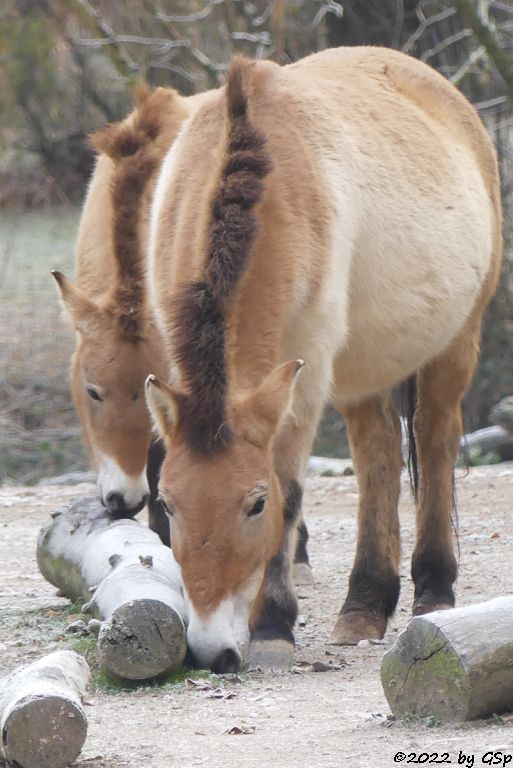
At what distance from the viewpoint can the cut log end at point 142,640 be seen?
3811 mm

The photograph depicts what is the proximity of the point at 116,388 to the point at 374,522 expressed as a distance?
1.28m

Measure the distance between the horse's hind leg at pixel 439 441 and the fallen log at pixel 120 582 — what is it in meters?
1.23

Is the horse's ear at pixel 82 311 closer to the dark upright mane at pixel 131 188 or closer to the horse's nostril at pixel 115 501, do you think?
the dark upright mane at pixel 131 188

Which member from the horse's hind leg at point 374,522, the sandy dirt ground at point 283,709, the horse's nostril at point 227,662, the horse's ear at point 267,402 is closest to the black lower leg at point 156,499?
the sandy dirt ground at point 283,709

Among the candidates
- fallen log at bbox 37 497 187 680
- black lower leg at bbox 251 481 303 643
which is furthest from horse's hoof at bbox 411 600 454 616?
fallen log at bbox 37 497 187 680

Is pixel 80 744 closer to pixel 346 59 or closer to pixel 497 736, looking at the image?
pixel 497 736

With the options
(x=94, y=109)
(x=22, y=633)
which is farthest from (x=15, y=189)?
(x=22, y=633)

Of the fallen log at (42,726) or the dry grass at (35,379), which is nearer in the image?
the fallen log at (42,726)

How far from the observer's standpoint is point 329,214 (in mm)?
4355

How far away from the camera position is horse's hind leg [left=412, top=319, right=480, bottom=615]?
534cm

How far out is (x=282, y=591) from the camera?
13.9 ft

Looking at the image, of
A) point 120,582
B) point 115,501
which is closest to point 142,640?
point 120,582

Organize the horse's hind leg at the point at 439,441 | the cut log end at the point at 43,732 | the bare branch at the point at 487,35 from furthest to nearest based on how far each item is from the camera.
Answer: the bare branch at the point at 487,35
the horse's hind leg at the point at 439,441
the cut log end at the point at 43,732

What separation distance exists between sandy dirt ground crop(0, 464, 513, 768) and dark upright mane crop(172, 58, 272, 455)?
775 millimetres
